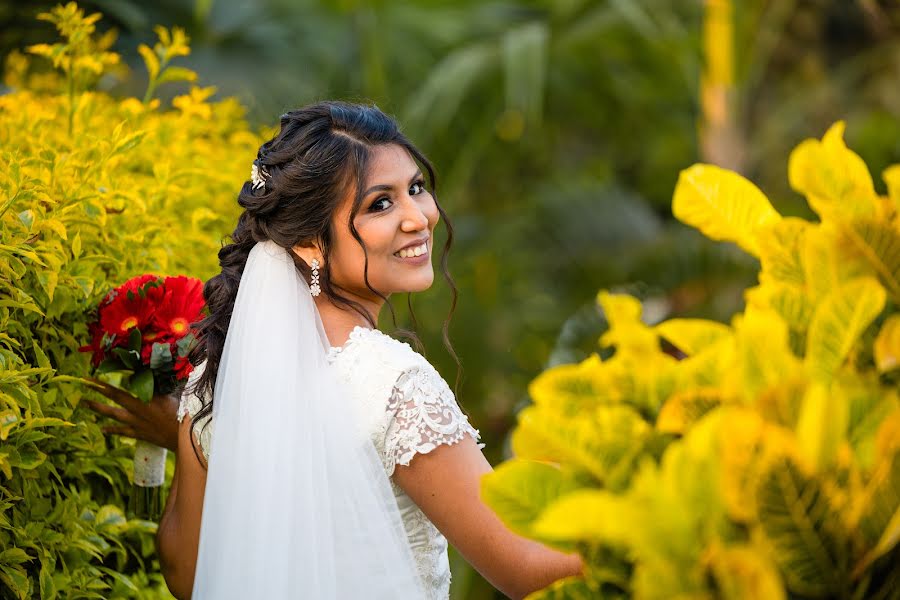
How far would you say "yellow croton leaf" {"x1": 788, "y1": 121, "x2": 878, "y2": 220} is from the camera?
1200mm

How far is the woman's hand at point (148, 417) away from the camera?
2359 mm

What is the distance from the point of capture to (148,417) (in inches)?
94.1

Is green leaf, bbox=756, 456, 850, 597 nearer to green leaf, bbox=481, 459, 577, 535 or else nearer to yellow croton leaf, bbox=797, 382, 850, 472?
yellow croton leaf, bbox=797, 382, 850, 472

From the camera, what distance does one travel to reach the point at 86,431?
2.30 m

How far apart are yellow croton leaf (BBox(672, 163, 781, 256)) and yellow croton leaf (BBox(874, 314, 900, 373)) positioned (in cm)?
23

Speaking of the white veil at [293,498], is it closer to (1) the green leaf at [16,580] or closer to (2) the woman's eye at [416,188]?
(1) the green leaf at [16,580]

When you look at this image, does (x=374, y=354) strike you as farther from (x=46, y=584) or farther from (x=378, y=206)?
(x=46, y=584)

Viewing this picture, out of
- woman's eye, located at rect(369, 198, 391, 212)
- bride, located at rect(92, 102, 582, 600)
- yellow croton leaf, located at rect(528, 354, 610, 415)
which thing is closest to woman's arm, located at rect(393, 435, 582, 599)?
bride, located at rect(92, 102, 582, 600)

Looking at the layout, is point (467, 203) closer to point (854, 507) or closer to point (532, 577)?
point (532, 577)

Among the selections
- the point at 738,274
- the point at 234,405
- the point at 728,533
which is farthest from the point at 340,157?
the point at 738,274

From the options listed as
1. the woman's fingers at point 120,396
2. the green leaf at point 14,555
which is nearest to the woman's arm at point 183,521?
the woman's fingers at point 120,396

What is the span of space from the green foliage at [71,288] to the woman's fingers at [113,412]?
3cm

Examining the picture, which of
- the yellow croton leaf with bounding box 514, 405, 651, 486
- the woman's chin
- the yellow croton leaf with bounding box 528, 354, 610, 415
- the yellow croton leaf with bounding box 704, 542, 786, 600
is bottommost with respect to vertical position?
the yellow croton leaf with bounding box 704, 542, 786, 600

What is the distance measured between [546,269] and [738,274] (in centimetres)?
209
